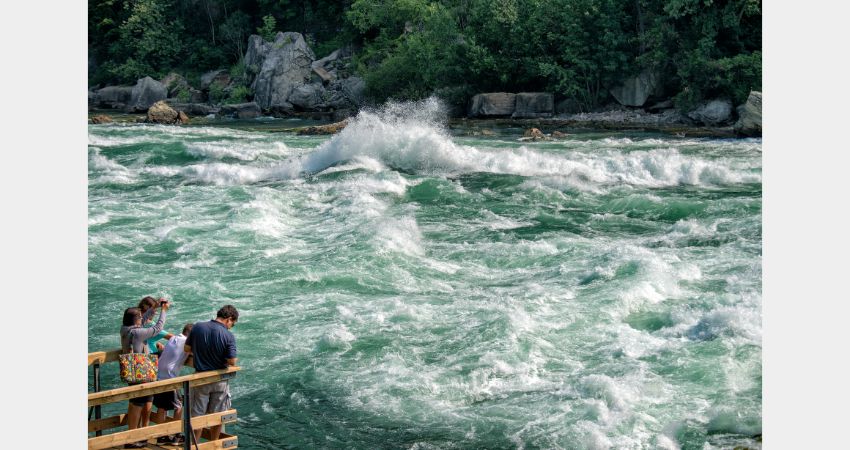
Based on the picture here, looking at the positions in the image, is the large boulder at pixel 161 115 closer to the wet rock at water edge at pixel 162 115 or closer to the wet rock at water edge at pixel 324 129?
the wet rock at water edge at pixel 162 115

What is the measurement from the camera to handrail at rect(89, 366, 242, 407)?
7004mm

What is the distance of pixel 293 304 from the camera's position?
14258mm

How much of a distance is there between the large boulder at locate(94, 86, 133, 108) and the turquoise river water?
25.0 meters

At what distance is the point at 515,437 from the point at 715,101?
2910 centimetres

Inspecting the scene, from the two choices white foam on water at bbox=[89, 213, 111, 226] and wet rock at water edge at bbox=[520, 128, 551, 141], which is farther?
A: wet rock at water edge at bbox=[520, 128, 551, 141]

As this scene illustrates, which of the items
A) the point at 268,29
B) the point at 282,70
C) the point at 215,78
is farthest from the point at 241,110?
the point at 215,78

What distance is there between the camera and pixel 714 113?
35.7 m

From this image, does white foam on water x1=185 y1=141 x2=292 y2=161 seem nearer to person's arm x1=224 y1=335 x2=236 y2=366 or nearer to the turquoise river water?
the turquoise river water

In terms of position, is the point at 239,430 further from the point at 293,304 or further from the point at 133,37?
the point at 133,37

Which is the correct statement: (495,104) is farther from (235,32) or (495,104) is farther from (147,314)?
(147,314)

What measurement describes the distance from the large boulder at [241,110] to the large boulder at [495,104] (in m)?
11.0

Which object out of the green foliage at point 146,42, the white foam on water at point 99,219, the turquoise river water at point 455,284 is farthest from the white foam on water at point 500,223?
the green foliage at point 146,42

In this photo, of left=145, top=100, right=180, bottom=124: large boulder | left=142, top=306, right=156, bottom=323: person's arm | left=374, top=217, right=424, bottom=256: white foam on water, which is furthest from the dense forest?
left=142, top=306, right=156, bottom=323: person's arm

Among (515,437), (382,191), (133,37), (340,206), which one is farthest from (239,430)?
(133,37)
